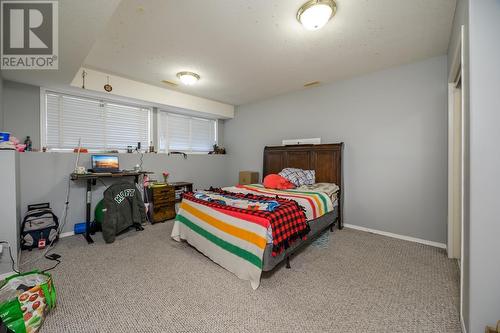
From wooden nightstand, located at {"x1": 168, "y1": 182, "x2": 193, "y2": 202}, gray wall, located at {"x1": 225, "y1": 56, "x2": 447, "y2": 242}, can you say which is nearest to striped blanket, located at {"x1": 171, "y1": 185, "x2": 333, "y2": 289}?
gray wall, located at {"x1": 225, "y1": 56, "x2": 447, "y2": 242}

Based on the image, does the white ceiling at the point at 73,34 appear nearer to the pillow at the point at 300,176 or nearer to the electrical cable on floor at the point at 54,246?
the electrical cable on floor at the point at 54,246

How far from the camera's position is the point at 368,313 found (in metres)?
1.68

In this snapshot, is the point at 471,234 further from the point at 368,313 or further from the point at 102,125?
the point at 102,125

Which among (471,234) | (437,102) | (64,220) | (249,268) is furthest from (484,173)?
(64,220)

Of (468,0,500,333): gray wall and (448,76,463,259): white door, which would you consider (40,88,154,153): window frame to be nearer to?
(468,0,500,333): gray wall

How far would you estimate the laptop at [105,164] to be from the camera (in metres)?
3.53

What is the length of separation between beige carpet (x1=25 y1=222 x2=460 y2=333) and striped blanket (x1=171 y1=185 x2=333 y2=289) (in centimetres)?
14

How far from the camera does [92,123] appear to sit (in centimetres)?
383

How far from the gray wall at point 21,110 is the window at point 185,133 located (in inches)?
75.1

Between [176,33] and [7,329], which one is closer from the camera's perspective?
[7,329]

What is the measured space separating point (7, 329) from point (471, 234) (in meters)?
2.90

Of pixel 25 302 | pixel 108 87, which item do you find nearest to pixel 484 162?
pixel 25 302

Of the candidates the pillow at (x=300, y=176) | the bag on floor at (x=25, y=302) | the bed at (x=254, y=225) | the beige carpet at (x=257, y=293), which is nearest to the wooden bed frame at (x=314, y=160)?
the bed at (x=254, y=225)

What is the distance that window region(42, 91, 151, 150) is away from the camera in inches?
136
